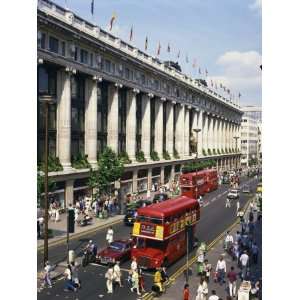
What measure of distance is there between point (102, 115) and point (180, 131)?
3216cm

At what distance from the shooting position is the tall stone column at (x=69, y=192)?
49.4m

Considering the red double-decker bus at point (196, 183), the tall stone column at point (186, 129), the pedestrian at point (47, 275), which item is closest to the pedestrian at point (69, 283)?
the pedestrian at point (47, 275)

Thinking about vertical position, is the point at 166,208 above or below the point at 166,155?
below

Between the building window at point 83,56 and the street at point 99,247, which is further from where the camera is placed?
the building window at point 83,56

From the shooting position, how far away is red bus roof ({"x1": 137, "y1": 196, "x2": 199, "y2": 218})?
27766 millimetres

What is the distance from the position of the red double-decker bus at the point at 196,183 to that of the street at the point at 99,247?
266cm

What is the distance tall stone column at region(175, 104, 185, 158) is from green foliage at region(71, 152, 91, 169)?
125 feet

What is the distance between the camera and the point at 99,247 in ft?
110

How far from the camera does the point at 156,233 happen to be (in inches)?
1080

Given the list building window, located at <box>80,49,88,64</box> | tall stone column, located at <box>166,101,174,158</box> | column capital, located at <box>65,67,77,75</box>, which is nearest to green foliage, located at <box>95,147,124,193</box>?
column capital, located at <box>65,67,77,75</box>

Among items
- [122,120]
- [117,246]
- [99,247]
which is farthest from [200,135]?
[117,246]

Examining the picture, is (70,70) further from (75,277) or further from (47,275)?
(75,277)

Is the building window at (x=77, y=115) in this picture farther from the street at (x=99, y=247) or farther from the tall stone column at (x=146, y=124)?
the tall stone column at (x=146, y=124)
